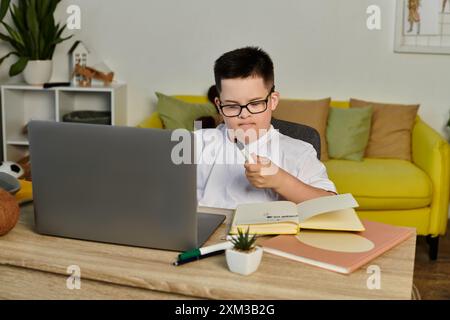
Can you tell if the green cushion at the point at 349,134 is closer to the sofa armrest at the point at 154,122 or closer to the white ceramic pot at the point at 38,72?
the sofa armrest at the point at 154,122

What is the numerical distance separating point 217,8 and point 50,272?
2929mm

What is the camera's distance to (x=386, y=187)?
3.19m

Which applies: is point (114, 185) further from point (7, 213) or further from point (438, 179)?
point (438, 179)

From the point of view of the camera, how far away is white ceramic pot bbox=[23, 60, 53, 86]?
3861 mm

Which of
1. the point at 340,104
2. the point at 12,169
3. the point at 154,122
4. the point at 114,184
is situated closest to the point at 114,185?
the point at 114,184

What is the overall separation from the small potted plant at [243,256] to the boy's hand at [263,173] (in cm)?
31

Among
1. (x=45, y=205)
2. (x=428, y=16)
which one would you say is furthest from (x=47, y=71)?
(x=45, y=205)

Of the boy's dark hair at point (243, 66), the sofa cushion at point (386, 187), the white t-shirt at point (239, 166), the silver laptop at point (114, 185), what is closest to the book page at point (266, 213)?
the silver laptop at point (114, 185)

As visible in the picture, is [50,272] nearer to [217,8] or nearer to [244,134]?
[244,134]

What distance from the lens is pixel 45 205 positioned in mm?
1380

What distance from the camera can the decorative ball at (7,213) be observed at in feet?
4.49

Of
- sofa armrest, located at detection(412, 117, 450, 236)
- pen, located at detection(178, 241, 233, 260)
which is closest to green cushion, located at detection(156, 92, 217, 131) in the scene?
sofa armrest, located at detection(412, 117, 450, 236)

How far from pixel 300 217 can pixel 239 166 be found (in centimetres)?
48

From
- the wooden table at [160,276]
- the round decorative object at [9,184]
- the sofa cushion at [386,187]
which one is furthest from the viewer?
the sofa cushion at [386,187]
